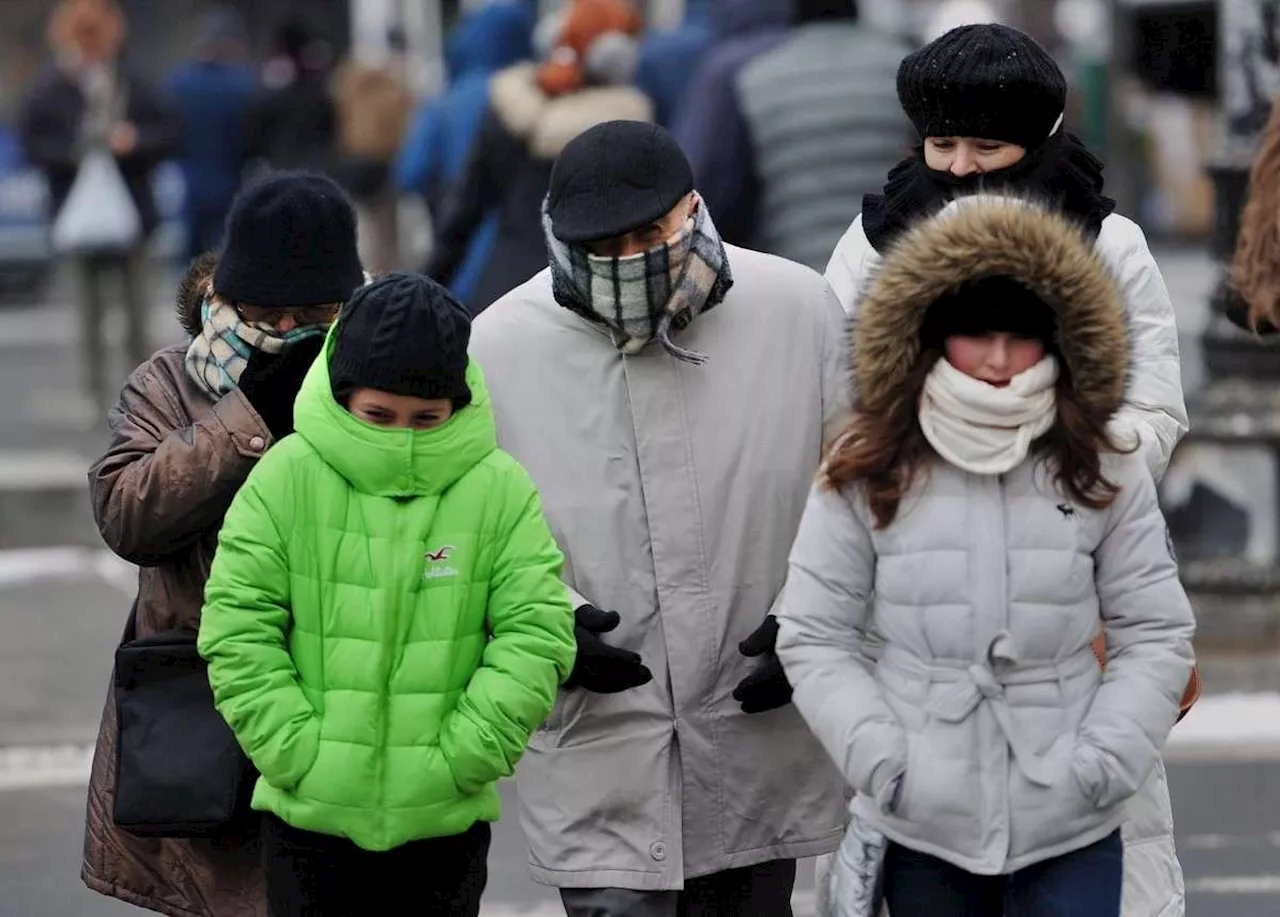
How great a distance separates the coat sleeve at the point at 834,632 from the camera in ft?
13.0

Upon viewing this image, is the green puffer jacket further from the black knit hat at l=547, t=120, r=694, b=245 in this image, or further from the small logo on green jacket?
the black knit hat at l=547, t=120, r=694, b=245

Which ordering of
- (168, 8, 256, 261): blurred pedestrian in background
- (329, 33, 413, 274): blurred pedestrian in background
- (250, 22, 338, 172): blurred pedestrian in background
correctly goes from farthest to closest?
(329, 33, 413, 274): blurred pedestrian in background < (250, 22, 338, 172): blurred pedestrian in background < (168, 8, 256, 261): blurred pedestrian in background

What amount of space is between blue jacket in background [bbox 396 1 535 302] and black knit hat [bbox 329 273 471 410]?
6871 millimetres

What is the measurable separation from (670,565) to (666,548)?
0.03 metres

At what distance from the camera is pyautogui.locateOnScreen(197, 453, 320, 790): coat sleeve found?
4109mm

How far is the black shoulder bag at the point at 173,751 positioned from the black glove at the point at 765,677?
865 millimetres

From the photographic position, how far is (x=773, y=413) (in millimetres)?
4492

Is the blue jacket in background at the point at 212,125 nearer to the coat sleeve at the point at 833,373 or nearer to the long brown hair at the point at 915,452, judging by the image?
the coat sleeve at the point at 833,373

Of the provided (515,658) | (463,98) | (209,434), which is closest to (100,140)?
(463,98)

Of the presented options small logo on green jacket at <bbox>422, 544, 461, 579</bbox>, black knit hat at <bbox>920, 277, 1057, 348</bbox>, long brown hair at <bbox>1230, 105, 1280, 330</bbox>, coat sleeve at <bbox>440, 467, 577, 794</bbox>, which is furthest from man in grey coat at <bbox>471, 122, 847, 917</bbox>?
long brown hair at <bbox>1230, 105, 1280, 330</bbox>

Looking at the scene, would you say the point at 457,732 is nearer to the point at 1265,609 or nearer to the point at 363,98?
the point at 1265,609

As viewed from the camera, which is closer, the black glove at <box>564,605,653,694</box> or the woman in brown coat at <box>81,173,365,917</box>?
the black glove at <box>564,605,653,694</box>

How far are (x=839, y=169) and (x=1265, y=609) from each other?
2.61 meters

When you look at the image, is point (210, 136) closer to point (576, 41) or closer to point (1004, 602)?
point (576, 41)
